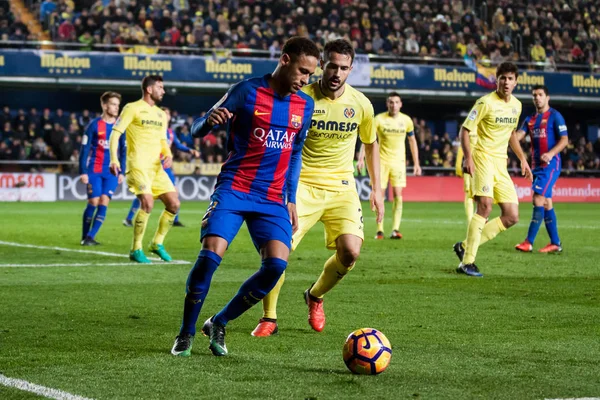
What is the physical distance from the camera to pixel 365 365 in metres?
5.05

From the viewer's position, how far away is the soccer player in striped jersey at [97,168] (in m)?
14.6

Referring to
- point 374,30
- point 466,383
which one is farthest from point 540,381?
point 374,30

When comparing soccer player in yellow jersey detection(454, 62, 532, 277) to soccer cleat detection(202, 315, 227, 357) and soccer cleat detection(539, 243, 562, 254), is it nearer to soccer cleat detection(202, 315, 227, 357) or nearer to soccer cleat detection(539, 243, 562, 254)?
soccer cleat detection(539, 243, 562, 254)

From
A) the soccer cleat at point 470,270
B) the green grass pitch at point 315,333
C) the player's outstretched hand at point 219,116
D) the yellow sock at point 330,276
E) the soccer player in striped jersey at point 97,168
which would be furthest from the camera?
the soccer player in striped jersey at point 97,168

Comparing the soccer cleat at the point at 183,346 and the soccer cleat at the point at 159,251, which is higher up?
the soccer cleat at the point at 183,346

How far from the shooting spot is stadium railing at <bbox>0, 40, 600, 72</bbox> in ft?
103

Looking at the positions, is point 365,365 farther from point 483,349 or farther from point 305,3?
point 305,3

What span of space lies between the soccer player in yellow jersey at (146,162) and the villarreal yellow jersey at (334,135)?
4773mm

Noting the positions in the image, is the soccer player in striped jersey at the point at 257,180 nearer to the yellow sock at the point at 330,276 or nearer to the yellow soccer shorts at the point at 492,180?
the yellow sock at the point at 330,276

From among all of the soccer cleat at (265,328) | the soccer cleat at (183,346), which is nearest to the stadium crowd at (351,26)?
the soccer cleat at (265,328)

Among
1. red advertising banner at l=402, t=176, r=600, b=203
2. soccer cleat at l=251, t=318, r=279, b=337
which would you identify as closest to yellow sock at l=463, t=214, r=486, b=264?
soccer cleat at l=251, t=318, r=279, b=337

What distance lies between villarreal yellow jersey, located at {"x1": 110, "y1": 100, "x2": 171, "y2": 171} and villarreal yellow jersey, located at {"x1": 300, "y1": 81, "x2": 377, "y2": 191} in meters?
5.15

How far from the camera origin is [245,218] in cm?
584

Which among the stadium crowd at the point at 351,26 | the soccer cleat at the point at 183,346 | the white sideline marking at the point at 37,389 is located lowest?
the soccer cleat at the point at 183,346
